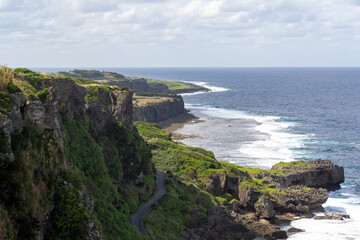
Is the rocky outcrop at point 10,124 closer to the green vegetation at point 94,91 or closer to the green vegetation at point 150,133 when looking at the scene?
the green vegetation at point 94,91

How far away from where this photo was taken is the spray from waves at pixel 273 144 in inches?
3967

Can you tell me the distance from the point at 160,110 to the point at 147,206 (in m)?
124

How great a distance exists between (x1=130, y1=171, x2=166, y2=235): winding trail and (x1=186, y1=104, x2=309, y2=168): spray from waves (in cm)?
3842

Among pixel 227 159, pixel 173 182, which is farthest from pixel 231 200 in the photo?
pixel 227 159

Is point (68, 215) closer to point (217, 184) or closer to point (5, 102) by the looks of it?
point (5, 102)

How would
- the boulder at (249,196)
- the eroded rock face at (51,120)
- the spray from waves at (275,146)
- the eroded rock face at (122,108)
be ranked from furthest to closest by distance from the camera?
the spray from waves at (275,146) < the boulder at (249,196) < the eroded rock face at (122,108) < the eroded rock face at (51,120)

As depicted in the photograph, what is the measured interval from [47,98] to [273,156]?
83290 millimetres

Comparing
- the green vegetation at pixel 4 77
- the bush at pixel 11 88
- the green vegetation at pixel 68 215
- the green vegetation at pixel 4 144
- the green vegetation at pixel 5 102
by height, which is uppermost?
the green vegetation at pixel 4 77

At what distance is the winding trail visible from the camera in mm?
47616

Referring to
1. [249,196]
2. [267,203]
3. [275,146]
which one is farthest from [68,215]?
[275,146]

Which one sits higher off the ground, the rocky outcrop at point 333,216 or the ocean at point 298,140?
the ocean at point 298,140

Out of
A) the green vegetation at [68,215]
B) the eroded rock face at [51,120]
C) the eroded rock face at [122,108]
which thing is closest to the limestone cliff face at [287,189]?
the eroded rock face at [122,108]

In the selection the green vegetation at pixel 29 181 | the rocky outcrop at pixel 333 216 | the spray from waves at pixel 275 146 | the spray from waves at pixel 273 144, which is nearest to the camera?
the green vegetation at pixel 29 181

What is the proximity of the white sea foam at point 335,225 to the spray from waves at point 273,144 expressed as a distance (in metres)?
24.9
